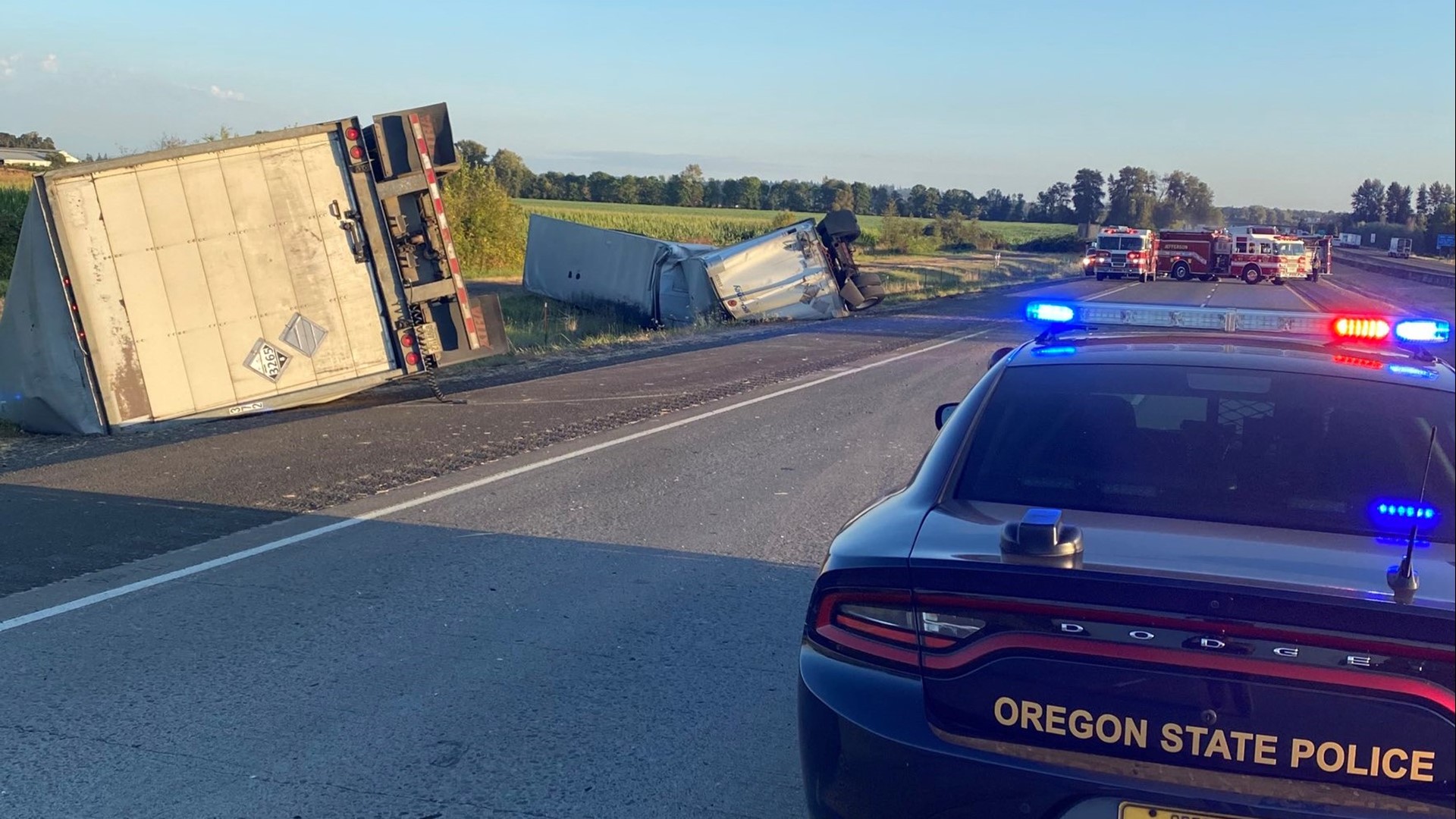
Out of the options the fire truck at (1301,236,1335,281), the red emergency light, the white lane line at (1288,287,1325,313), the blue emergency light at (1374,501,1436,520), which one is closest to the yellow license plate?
the blue emergency light at (1374,501,1436,520)

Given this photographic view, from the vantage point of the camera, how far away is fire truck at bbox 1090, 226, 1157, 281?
49031mm

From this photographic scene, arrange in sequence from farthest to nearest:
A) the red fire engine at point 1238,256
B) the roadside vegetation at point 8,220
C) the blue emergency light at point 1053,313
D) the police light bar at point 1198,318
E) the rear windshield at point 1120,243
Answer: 1. the red fire engine at point 1238,256
2. the rear windshield at point 1120,243
3. the roadside vegetation at point 8,220
4. the blue emergency light at point 1053,313
5. the police light bar at point 1198,318

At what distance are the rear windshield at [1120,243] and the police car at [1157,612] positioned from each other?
158 ft

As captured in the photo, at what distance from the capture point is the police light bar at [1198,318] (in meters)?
4.19

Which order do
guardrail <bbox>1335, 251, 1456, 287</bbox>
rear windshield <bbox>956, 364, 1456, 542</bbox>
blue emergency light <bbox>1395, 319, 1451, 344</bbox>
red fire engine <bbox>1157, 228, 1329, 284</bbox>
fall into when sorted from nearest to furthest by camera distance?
rear windshield <bbox>956, 364, 1456, 542</bbox> < blue emergency light <bbox>1395, 319, 1451, 344</bbox> < guardrail <bbox>1335, 251, 1456, 287</bbox> < red fire engine <bbox>1157, 228, 1329, 284</bbox>

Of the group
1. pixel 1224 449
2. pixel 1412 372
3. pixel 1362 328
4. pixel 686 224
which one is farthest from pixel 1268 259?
pixel 1224 449

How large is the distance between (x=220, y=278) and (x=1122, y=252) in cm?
4391

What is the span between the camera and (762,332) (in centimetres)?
2428

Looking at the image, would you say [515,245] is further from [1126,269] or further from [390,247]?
[390,247]

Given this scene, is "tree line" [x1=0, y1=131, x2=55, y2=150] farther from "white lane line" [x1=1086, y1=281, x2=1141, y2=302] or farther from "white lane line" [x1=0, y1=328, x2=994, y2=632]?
"white lane line" [x1=1086, y1=281, x2=1141, y2=302]

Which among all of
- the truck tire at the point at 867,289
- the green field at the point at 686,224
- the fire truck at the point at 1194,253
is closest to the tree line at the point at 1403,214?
the fire truck at the point at 1194,253

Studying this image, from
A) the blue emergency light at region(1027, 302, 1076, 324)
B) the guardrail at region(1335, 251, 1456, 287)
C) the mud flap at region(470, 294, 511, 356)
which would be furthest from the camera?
the guardrail at region(1335, 251, 1456, 287)

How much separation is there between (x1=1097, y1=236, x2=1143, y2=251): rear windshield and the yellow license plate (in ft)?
163

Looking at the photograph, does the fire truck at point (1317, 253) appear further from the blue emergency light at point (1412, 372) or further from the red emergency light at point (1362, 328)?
the blue emergency light at point (1412, 372)
